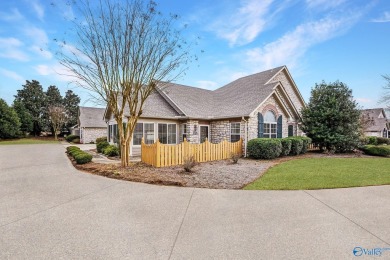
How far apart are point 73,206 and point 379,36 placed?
18255 mm

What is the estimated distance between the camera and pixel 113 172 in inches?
340

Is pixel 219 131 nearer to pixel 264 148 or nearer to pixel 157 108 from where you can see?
pixel 264 148

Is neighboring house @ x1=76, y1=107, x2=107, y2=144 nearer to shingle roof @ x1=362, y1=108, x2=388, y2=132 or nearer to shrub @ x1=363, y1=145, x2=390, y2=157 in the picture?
shrub @ x1=363, y1=145, x2=390, y2=157

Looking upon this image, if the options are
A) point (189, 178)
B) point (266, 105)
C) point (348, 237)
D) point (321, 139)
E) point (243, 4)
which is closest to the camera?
point (348, 237)

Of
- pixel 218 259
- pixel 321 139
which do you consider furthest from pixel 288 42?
pixel 218 259

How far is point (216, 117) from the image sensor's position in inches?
629

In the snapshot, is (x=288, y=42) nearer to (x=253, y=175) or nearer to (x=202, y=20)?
(x=202, y=20)

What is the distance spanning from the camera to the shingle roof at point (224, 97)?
1589 centimetres

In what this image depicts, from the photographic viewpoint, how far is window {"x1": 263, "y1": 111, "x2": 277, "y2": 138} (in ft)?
52.6

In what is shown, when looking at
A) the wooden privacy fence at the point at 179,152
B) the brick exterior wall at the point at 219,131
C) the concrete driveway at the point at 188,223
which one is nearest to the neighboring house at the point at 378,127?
the brick exterior wall at the point at 219,131

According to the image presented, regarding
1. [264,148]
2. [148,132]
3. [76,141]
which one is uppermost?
[148,132]

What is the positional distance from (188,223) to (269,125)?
13.7 meters

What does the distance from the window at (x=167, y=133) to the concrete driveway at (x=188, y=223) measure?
30.3 feet

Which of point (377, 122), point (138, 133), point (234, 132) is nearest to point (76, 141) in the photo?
point (138, 133)
